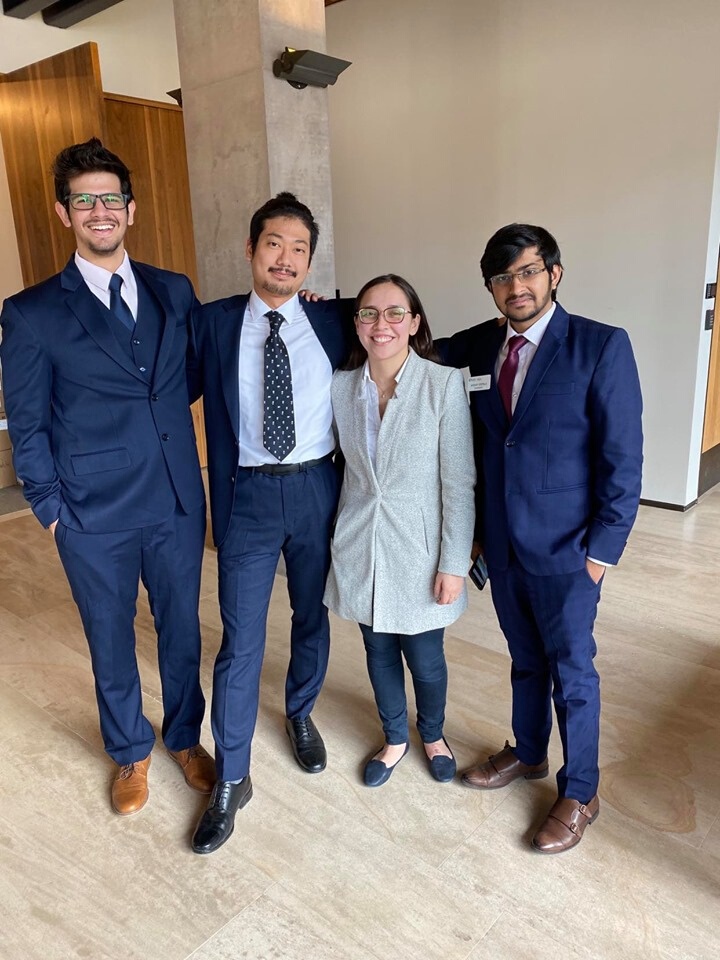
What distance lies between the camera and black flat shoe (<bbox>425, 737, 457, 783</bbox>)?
2.29 metres

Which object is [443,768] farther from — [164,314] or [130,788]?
[164,314]

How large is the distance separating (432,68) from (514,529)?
4.20m

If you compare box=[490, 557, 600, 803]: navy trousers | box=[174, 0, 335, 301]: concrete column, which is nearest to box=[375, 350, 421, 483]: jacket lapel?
box=[490, 557, 600, 803]: navy trousers

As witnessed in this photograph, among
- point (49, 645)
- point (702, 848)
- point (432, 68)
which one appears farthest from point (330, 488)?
point (432, 68)

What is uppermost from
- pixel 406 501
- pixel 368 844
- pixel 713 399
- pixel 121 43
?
pixel 121 43

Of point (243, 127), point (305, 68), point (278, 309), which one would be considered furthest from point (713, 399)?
point (278, 309)

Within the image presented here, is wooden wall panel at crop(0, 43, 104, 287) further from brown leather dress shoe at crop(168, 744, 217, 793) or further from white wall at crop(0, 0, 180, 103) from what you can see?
brown leather dress shoe at crop(168, 744, 217, 793)

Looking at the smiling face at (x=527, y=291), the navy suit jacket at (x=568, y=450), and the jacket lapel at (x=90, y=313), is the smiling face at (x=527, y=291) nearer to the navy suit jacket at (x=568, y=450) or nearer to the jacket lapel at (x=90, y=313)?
the navy suit jacket at (x=568, y=450)

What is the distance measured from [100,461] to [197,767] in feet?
3.38

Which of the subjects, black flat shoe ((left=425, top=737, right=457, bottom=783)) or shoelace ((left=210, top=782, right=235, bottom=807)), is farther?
black flat shoe ((left=425, top=737, right=457, bottom=783))

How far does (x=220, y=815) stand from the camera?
2.11 m

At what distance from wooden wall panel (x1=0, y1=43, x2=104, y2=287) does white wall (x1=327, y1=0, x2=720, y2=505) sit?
6.20 feet

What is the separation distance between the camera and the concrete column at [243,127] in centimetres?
317

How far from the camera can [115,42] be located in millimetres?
5430
